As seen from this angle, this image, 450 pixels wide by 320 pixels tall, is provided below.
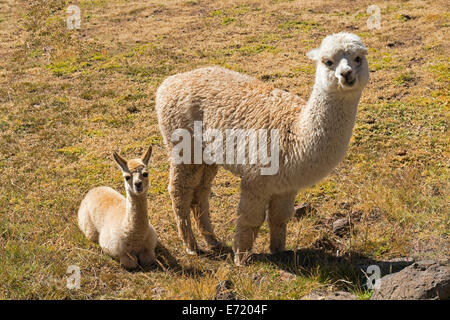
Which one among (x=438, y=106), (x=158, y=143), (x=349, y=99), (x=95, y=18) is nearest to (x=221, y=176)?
(x=158, y=143)

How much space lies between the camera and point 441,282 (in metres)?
3.90

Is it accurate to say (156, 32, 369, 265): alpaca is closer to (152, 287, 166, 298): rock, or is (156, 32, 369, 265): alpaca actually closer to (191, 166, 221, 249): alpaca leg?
(191, 166, 221, 249): alpaca leg

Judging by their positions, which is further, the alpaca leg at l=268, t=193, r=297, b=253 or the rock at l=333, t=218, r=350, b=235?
the rock at l=333, t=218, r=350, b=235

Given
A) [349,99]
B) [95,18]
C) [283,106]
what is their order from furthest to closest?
[95,18], [283,106], [349,99]

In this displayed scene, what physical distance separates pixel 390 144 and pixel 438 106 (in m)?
1.58

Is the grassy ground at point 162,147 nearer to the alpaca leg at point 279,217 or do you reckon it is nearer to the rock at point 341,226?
the rock at point 341,226

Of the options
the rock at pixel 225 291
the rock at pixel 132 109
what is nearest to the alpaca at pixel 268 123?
the rock at pixel 225 291

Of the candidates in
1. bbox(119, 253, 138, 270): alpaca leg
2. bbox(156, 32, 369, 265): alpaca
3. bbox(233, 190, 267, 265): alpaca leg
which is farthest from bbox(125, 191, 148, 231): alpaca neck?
bbox(233, 190, 267, 265): alpaca leg

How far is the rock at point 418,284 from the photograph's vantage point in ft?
12.8

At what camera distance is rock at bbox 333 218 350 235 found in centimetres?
581

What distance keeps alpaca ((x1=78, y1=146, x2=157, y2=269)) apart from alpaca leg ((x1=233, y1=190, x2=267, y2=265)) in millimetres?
980

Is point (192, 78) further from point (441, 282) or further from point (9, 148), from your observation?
point (9, 148)

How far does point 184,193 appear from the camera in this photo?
5602 mm

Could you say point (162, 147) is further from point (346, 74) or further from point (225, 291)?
point (346, 74)
